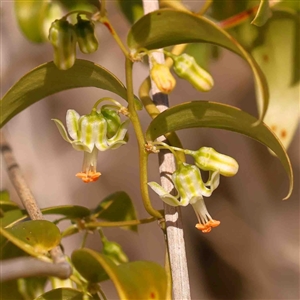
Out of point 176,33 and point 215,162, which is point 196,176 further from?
point 176,33

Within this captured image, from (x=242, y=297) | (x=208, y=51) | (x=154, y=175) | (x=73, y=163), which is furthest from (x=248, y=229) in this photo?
(x=208, y=51)

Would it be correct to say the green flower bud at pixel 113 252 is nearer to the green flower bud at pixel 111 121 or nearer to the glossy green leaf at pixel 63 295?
the glossy green leaf at pixel 63 295

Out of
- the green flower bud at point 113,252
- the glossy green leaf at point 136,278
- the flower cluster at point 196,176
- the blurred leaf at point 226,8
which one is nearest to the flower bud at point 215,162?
the flower cluster at point 196,176

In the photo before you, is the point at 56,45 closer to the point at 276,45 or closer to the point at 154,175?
the point at 276,45

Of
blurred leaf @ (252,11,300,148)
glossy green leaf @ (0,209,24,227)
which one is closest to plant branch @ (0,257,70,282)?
glossy green leaf @ (0,209,24,227)

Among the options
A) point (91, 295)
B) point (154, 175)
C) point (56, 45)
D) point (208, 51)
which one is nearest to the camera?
point (56, 45)

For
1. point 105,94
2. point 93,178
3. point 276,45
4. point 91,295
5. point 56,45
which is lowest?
point 91,295

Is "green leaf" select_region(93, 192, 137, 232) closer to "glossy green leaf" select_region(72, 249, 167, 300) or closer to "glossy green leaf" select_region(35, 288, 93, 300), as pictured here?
"glossy green leaf" select_region(35, 288, 93, 300)
